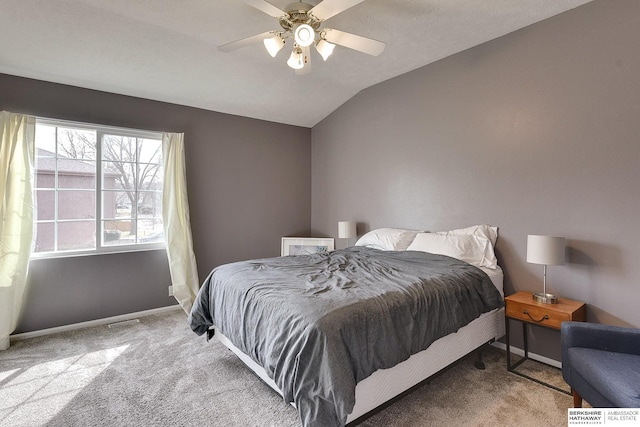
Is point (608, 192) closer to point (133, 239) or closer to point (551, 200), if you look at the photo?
point (551, 200)

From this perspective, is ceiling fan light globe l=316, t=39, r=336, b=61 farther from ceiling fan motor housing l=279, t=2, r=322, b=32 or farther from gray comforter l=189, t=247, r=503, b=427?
gray comforter l=189, t=247, r=503, b=427

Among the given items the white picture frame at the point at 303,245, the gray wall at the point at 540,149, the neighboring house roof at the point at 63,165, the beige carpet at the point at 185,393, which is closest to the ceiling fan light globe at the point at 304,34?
the gray wall at the point at 540,149

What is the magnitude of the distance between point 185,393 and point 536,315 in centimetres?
256

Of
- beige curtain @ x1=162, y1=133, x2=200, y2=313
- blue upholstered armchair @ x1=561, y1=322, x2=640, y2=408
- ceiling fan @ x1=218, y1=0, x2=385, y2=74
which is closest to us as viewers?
blue upholstered armchair @ x1=561, y1=322, x2=640, y2=408

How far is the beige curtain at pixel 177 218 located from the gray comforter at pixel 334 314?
122 cm

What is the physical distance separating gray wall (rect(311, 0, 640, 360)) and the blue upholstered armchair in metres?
0.65

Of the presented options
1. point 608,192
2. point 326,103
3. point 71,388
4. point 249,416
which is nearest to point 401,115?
point 326,103

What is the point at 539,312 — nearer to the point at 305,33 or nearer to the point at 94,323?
the point at 305,33

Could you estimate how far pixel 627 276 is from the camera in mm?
2191

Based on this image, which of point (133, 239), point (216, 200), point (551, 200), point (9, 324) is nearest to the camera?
point (551, 200)

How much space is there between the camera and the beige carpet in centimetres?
187

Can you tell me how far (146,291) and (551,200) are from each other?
424 cm

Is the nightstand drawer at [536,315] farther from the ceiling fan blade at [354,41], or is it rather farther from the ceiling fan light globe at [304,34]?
the ceiling fan light globe at [304,34]

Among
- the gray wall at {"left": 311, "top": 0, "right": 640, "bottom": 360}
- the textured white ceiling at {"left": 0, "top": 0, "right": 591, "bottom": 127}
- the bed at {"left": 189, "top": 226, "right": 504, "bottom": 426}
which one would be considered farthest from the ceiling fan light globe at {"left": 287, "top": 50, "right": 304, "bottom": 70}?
the gray wall at {"left": 311, "top": 0, "right": 640, "bottom": 360}
